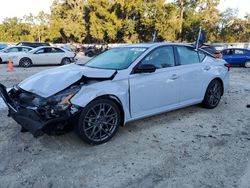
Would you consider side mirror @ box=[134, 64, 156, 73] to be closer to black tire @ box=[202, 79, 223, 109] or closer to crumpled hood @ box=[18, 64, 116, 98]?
crumpled hood @ box=[18, 64, 116, 98]

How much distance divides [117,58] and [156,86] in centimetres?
93

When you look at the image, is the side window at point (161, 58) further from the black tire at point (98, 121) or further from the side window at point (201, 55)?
the black tire at point (98, 121)

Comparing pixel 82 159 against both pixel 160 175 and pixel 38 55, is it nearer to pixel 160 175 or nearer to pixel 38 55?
pixel 160 175

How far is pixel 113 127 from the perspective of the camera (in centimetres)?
Answer: 431

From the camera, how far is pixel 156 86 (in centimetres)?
476

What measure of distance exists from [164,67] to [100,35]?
39.5 meters

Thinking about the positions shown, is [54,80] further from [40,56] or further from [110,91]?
[40,56]

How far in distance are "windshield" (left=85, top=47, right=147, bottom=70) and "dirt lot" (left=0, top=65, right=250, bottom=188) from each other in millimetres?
1148

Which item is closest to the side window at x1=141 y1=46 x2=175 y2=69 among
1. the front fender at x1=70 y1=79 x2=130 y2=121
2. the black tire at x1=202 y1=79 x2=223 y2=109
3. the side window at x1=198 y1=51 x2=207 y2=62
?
the front fender at x1=70 y1=79 x2=130 y2=121

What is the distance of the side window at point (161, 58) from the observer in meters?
4.85

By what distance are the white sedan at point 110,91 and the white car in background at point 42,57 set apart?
12.3m

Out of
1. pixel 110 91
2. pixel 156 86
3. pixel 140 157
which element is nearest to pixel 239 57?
pixel 156 86

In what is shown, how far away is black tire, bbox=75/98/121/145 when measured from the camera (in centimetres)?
393

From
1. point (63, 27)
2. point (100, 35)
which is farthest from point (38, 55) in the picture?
point (63, 27)
